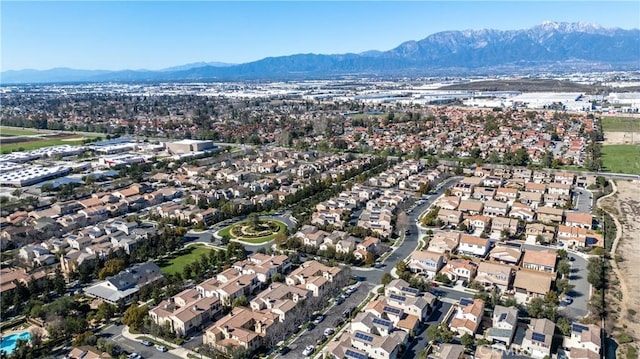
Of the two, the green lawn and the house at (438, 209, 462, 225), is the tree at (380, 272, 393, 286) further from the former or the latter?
the green lawn

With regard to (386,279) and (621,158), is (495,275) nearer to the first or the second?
(386,279)

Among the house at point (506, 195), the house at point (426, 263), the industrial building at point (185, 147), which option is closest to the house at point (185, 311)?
the house at point (426, 263)

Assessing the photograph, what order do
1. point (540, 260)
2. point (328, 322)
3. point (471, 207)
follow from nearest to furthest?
point (328, 322), point (540, 260), point (471, 207)

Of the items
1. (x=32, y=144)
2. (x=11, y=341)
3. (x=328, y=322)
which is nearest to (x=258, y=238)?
(x=328, y=322)

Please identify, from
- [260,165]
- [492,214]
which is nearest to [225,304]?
[492,214]

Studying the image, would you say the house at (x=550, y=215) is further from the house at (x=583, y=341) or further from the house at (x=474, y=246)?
the house at (x=583, y=341)

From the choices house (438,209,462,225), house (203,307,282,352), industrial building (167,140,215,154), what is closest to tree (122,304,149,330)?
house (203,307,282,352)

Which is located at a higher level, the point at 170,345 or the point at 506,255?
the point at 506,255

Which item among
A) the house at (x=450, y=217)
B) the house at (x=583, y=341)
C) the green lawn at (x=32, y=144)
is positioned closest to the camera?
the house at (x=583, y=341)
